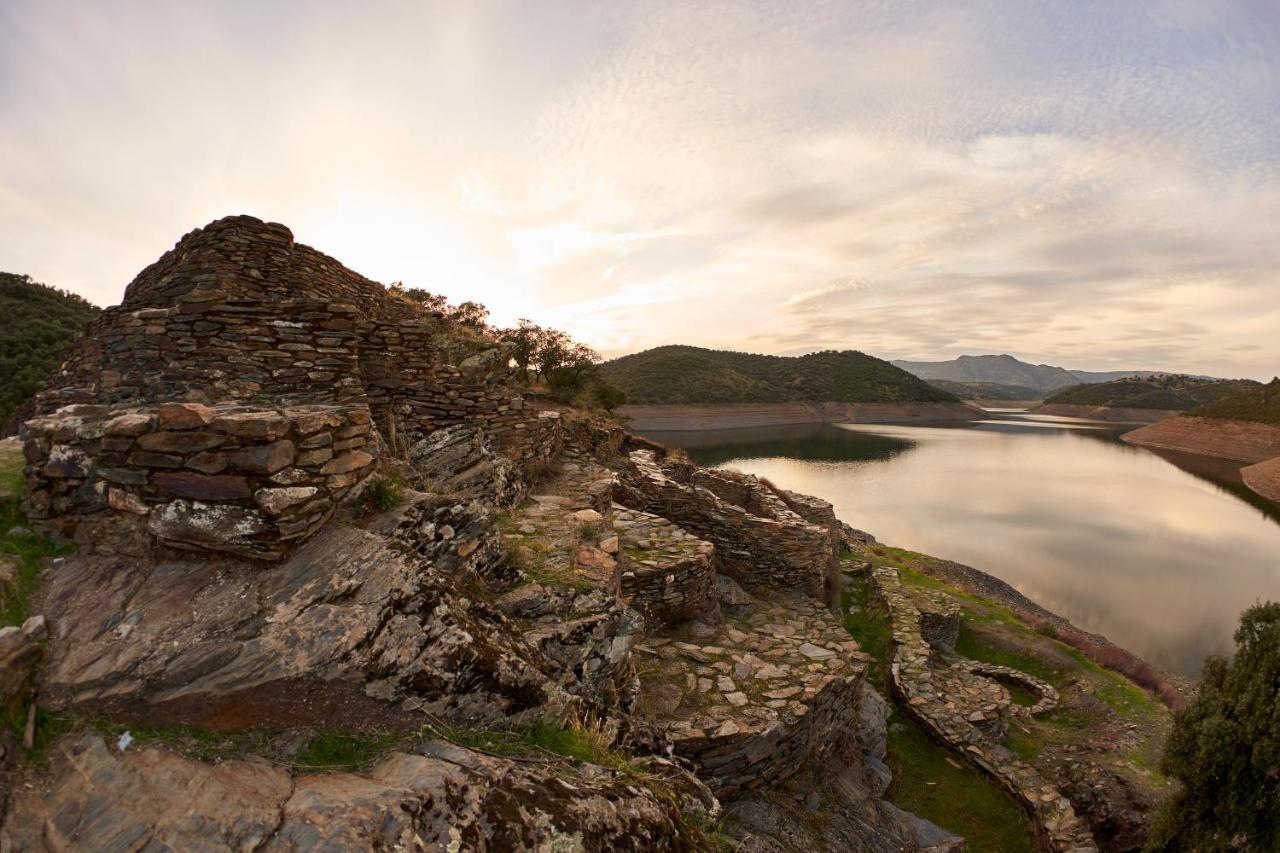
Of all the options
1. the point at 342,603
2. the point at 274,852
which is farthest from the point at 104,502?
the point at 274,852

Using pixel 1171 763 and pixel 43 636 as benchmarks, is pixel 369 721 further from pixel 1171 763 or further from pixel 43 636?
pixel 1171 763

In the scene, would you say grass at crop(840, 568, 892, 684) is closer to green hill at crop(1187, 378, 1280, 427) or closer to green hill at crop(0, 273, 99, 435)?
green hill at crop(0, 273, 99, 435)

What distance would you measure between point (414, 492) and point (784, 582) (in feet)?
25.8

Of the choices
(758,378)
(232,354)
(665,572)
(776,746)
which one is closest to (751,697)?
(776,746)

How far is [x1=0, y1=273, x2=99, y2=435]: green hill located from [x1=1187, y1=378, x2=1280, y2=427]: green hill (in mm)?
96397

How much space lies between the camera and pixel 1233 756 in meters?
6.09

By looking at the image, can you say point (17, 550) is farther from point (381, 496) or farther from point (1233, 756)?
point (1233, 756)

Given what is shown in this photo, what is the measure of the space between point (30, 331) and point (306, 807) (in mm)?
31370

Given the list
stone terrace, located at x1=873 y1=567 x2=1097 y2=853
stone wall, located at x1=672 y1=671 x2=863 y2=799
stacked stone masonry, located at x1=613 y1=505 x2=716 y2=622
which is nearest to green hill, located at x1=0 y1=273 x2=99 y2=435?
stacked stone masonry, located at x1=613 y1=505 x2=716 y2=622

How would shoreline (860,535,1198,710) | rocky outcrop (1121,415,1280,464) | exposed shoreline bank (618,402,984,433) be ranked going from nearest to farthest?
shoreline (860,535,1198,710)
rocky outcrop (1121,415,1280,464)
exposed shoreline bank (618,402,984,433)

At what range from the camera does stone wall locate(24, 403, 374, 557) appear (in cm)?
310

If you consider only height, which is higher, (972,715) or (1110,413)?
(1110,413)

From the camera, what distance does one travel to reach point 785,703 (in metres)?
5.99

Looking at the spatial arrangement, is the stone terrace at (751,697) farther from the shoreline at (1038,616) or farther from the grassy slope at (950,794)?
A: the shoreline at (1038,616)
